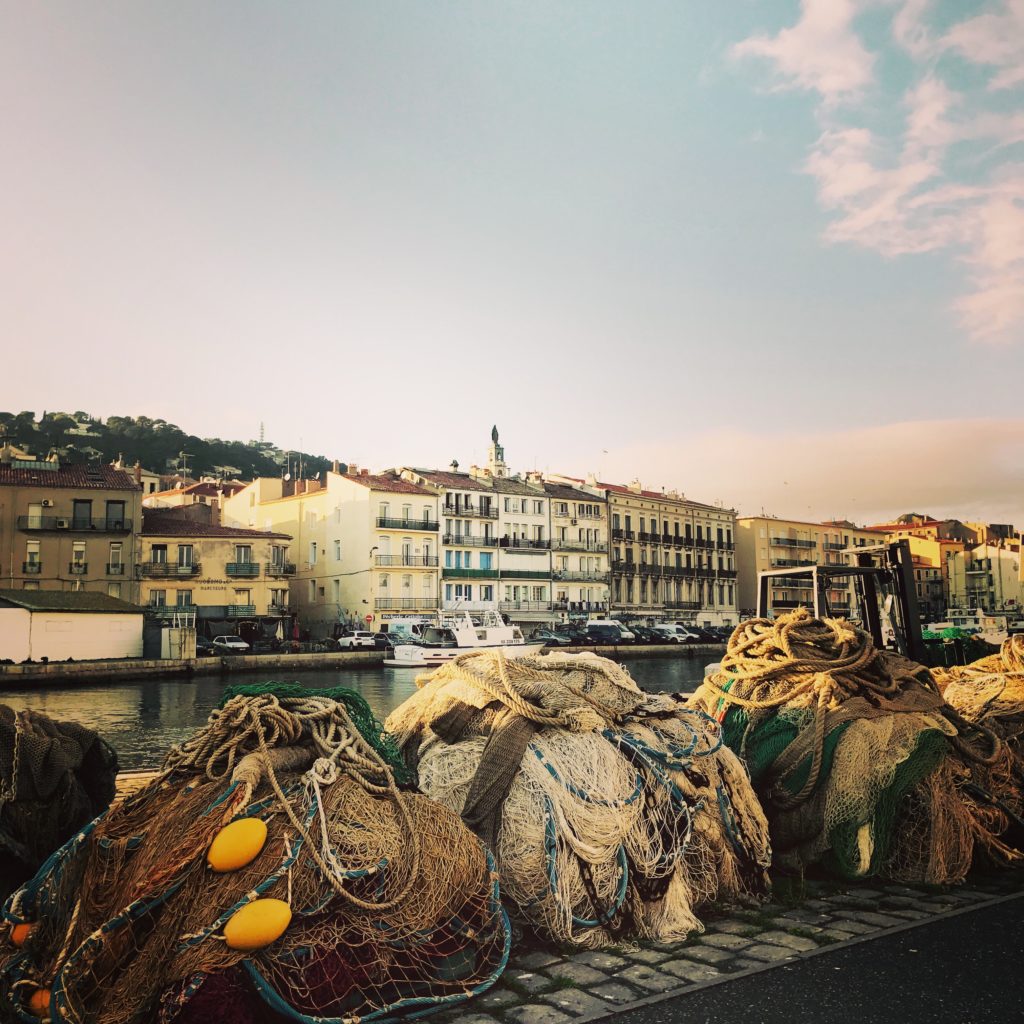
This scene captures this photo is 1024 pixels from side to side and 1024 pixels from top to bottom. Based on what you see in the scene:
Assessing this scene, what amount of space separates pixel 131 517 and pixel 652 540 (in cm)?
4339

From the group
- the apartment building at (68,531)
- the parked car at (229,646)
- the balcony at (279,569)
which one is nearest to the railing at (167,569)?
the apartment building at (68,531)

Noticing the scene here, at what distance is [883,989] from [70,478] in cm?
→ 5995

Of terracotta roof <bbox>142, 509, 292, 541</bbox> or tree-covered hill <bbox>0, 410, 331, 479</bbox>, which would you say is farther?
tree-covered hill <bbox>0, 410, 331, 479</bbox>

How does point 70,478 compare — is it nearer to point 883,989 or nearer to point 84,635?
point 84,635

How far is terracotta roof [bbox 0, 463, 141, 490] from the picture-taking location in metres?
55.8

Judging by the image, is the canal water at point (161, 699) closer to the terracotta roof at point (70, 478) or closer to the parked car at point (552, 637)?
the parked car at point (552, 637)

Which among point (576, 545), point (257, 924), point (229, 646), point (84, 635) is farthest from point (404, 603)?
point (257, 924)

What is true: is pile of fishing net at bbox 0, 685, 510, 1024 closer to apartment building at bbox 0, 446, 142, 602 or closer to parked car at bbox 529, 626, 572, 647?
parked car at bbox 529, 626, 572, 647

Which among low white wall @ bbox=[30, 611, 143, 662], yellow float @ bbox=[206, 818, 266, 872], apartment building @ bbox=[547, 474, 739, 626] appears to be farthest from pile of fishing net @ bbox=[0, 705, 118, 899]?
apartment building @ bbox=[547, 474, 739, 626]

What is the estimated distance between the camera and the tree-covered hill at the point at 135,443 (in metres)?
110

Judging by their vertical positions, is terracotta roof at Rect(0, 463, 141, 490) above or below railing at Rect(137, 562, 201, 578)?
above

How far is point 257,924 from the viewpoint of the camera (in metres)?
3.88

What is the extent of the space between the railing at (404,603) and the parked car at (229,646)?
1263 centimetres

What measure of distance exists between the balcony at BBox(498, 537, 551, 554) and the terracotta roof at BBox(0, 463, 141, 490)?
26.8m
